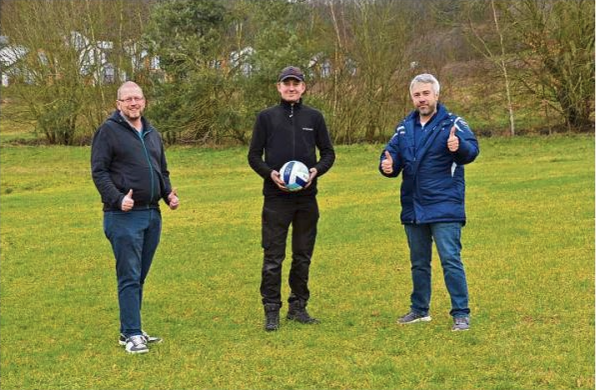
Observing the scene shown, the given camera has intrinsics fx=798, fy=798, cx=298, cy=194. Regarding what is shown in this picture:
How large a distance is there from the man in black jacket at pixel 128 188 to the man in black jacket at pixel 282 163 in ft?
3.39

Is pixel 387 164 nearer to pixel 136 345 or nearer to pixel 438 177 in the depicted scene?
pixel 438 177

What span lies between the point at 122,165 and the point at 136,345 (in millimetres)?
1525

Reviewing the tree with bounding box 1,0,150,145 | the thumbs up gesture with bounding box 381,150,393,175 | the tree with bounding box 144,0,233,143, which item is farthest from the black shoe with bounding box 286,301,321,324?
the tree with bounding box 1,0,150,145

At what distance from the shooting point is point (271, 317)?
739cm

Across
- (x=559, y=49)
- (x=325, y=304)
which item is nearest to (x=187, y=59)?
(x=559, y=49)

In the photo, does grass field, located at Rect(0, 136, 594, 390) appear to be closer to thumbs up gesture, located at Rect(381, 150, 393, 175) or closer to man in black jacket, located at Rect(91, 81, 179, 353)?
man in black jacket, located at Rect(91, 81, 179, 353)

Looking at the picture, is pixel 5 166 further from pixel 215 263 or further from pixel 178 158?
pixel 215 263

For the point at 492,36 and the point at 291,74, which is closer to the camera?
the point at 291,74

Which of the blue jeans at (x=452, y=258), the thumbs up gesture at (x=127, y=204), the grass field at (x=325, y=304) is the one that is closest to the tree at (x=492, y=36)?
the grass field at (x=325, y=304)

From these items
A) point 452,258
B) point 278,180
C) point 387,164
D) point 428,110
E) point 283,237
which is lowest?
point 452,258

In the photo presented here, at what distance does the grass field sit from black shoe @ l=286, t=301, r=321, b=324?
152 millimetres

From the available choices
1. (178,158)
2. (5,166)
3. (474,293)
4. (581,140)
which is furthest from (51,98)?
(474,293)

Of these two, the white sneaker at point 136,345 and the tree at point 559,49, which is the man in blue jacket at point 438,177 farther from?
the tree at point 559,49

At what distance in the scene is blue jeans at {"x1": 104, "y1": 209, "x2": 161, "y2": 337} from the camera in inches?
267
